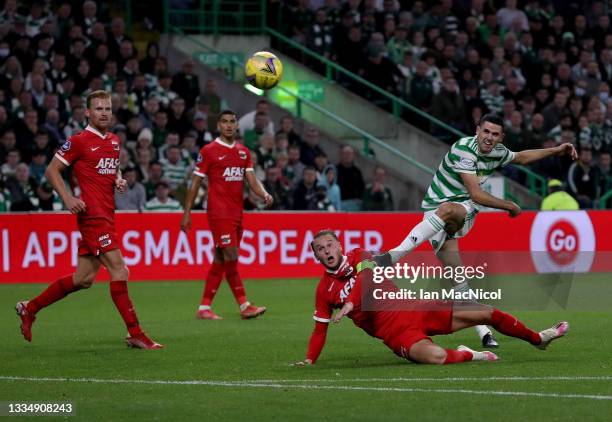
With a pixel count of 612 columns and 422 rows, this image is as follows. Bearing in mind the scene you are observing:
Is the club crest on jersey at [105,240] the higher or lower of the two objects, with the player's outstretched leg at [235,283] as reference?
higher

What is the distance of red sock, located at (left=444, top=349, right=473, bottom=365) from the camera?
10383 millimetres

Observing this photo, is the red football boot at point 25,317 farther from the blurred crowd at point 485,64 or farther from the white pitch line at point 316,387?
the blurred crowd at point 485,64

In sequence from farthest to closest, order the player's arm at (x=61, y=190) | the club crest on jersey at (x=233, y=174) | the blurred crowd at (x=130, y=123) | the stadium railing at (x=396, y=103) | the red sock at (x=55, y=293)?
the stadium railing at (x=396, y=103)
the blurred crowd at (x=130, y=123)
the club crest on jersey at (x=233, y=174)
the red sock at (x=55, y=293)
the player's arm at (x=61, y=190)

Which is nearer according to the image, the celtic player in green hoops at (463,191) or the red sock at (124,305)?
the celtic player in green hoops at (463,191)

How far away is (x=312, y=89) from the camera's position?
91.9 ft

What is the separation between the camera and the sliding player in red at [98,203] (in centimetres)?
1202

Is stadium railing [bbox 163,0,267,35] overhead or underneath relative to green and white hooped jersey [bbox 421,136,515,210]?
overhead

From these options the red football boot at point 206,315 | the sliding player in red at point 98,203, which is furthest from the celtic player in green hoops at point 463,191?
the red football boot at point 206,315

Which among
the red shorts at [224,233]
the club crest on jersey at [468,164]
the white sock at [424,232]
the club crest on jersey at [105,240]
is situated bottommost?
the red shorts at [224,233]

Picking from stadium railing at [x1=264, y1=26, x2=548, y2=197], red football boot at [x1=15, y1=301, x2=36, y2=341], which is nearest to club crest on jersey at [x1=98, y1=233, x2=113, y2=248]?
red football boot at [x1=15, y1=301, x2=36, y2=341]

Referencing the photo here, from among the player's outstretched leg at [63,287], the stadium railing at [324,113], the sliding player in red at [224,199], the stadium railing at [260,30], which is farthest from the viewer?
the stadium railing at [260,30]

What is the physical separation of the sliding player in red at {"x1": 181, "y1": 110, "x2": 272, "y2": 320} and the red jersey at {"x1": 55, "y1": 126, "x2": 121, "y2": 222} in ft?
9.77

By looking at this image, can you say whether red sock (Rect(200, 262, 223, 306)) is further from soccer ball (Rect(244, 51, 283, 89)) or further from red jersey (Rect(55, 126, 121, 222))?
red jersey (Rect(55, 126, 121, 222))

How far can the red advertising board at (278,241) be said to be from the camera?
19.7 meters
